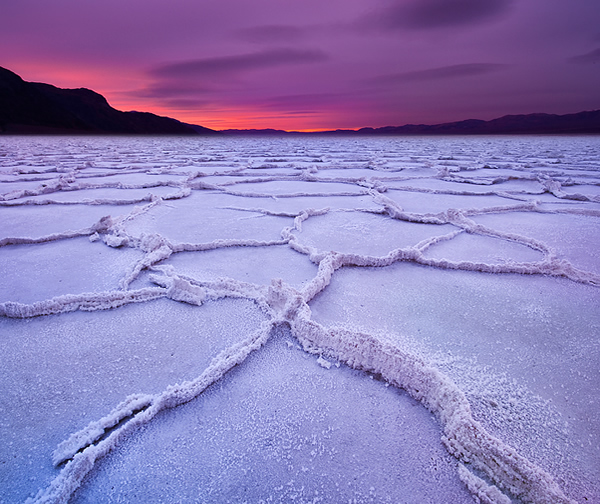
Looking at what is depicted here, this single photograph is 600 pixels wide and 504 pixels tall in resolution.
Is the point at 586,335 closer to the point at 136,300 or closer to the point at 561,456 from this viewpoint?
the point at 561,456

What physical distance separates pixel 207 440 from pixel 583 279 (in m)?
1.78

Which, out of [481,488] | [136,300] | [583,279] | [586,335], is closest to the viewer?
[481,488]

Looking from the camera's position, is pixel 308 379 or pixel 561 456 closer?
pixel 561 456

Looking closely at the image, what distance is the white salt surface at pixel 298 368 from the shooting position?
713 mm

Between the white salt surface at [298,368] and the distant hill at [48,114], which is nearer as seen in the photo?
the white salt surface at [298,368]

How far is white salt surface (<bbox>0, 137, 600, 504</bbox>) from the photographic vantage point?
71cm

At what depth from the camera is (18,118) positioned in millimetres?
39219

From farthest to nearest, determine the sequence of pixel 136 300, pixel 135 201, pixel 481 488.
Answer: pixel 135 201 → pixel 136 300 → pixel 481 488

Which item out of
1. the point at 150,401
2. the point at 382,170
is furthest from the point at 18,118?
the point at 150,401

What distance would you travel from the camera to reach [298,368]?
1.02 meters

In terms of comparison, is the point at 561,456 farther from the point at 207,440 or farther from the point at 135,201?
the point at 135,201

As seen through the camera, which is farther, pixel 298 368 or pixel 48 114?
pixel 48 114

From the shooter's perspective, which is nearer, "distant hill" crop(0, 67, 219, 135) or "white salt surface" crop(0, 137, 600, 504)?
"white salt surface" crop(0, 137, 600, 504)

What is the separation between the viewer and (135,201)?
123 inches
